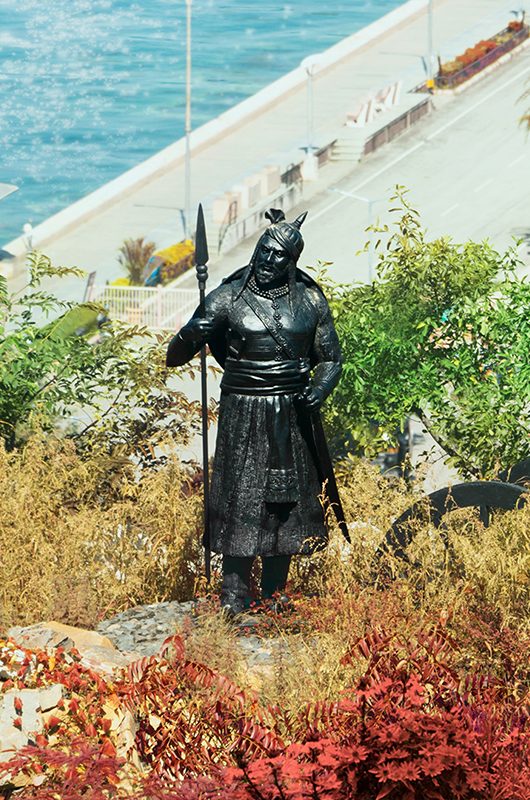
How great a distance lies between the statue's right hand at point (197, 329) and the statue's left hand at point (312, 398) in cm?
85

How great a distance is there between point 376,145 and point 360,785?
47.7m

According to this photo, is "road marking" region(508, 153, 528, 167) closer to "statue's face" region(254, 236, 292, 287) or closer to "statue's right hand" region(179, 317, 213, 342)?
"statue's face" region(254, 236, 292, 287)

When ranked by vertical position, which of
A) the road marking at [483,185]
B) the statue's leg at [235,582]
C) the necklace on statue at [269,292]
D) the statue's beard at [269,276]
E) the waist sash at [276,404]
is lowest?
the statue's leg at [235,582]

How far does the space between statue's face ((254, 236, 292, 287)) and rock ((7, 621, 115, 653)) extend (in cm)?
288

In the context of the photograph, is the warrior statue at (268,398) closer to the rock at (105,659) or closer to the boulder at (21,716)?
the rock at (105,659)

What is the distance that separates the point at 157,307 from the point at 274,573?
2963cm

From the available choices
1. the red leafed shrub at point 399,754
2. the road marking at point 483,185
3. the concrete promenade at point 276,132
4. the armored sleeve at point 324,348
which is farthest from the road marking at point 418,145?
the red leafed shrub at point 399,754

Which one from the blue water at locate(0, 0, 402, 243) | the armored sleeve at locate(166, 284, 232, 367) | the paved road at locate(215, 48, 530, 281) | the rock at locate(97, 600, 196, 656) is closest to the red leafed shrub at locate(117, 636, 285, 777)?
the rock at locate(97, 600, 196, 656)

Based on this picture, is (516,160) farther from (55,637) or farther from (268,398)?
(55,637)

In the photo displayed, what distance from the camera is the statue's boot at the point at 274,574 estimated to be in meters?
13.5

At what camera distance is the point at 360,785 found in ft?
32.5

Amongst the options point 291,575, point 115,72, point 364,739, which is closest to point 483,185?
point 291,575

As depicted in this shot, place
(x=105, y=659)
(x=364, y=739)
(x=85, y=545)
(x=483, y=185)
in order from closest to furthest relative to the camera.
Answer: (x=364, y=739), (x=105, y=659), (x=85, y=545), (x=483, y=185)

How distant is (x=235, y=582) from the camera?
13.4 m
